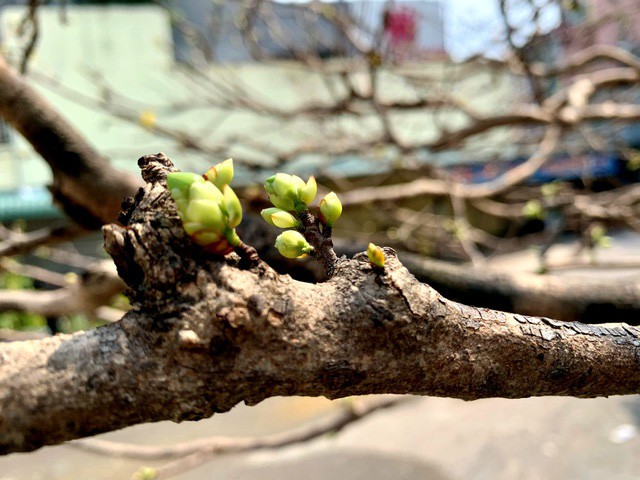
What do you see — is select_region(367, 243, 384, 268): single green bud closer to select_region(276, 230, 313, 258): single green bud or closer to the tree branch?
select_region(276, 230, 313, 258): single green bud

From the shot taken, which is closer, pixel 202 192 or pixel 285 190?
pixel 202 192

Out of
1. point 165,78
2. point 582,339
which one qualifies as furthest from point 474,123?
point 165,78

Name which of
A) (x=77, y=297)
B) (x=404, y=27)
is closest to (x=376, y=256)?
(x=77, y=297)

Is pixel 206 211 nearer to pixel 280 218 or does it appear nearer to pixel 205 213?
pixel 205 213

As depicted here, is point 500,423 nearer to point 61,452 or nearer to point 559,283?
point 559,283

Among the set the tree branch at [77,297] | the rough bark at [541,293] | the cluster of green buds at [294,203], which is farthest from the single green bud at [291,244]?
the tree branch at [77,297]

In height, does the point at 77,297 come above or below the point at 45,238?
below

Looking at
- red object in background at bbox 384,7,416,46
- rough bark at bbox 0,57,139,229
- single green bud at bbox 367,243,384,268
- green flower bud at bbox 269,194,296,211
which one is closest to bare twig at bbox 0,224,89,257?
rough bark at bbox 0,57,139,229
